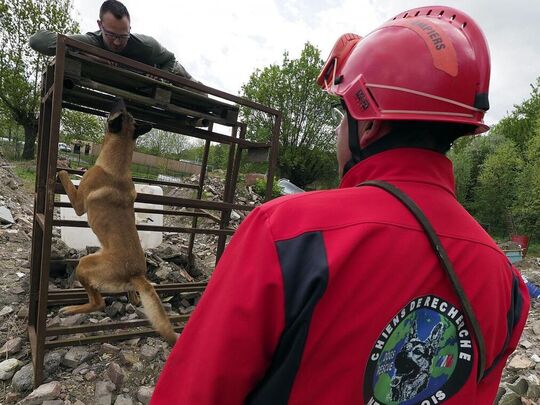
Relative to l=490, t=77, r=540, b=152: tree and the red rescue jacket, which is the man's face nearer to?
the red rescue jacket

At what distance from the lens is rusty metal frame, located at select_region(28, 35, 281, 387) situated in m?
3.25

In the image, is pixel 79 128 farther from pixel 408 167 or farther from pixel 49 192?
pixel 408 167

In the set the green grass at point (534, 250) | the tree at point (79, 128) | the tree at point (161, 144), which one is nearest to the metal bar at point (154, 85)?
the tree at point (79, 128)

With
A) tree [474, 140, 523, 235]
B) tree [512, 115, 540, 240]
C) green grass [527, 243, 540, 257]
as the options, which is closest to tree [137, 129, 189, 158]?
tree [474, 140, 523, 235]

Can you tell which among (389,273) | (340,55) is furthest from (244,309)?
(340,55)

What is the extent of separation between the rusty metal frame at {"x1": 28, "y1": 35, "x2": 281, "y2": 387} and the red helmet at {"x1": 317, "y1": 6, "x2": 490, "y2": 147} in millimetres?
2822

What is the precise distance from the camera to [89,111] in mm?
4543

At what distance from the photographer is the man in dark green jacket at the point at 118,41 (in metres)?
3.37

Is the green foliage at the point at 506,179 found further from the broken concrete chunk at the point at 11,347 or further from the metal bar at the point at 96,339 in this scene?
the broken concrete chunk at the point at 11,347

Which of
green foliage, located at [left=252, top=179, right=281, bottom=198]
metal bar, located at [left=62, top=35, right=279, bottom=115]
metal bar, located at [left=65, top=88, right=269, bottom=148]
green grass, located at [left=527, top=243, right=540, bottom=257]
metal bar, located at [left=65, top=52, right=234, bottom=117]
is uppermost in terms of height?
metal bar, located at [left=62, top=35, right=279, bottom=115]

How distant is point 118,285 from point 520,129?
113ft

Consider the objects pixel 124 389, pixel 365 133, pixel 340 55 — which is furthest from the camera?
pixel 124 389

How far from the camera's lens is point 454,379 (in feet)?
3.36

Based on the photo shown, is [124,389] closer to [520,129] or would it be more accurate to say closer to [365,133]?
[365,133]
